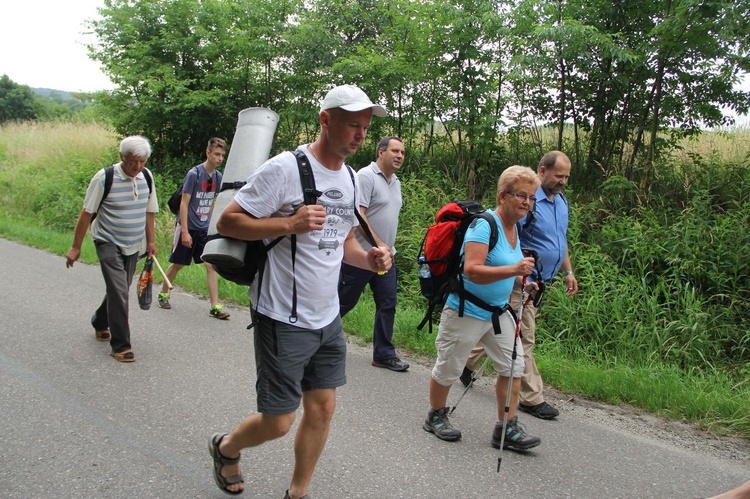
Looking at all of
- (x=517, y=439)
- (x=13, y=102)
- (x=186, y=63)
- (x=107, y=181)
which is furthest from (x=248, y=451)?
(x=13, y=102)

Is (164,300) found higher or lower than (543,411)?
lower

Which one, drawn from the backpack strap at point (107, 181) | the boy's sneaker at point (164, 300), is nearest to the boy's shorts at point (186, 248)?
the boy's sneaker at point (164, 300)

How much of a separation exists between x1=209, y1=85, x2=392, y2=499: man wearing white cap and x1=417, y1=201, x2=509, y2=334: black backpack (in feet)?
3.42

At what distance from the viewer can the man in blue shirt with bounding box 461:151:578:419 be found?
4.45m

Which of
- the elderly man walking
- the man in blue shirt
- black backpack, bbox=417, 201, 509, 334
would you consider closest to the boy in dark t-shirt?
the elderly man walking

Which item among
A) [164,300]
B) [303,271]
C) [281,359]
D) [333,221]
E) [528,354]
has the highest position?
[333,221]

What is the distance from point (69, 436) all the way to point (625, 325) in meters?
4.83

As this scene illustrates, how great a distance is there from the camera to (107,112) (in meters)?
15.8

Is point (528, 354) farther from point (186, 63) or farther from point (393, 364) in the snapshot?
point (186, 63)

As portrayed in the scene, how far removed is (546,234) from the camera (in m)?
4.48

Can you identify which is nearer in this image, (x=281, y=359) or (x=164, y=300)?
(x=281, y=359)

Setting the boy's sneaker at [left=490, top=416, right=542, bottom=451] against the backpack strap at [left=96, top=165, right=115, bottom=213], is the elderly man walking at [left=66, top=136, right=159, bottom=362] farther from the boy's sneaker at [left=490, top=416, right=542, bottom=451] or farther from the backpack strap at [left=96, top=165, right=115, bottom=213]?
the boy's sneaker at [left=490, top=416, right=542, bottom=451]

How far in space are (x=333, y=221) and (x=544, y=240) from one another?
211 centimetres

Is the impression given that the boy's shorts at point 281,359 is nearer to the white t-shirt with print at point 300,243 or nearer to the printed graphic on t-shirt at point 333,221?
the white t-shirt with print at point 300,243
